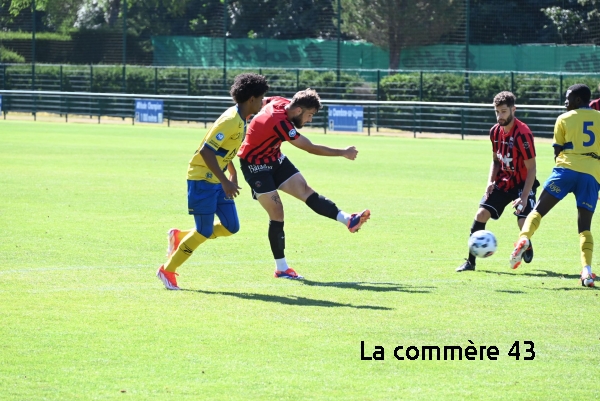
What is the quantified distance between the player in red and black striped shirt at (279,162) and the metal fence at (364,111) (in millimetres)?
22572

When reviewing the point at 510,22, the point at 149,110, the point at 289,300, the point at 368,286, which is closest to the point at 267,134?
the point at 368,286

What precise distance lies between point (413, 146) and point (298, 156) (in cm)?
548

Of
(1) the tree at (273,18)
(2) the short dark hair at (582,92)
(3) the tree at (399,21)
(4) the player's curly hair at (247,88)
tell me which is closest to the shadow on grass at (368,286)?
(4) the player's curly hair at (247,88)

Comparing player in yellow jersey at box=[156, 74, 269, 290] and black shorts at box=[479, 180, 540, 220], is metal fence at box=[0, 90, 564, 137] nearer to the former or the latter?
black shorts at box=[479, 180, 540, 220]

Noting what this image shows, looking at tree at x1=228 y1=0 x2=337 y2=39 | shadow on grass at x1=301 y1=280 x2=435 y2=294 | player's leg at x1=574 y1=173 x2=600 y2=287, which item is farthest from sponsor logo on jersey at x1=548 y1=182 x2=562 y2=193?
tree at x1=228 y1=0 x2=337 y2=39

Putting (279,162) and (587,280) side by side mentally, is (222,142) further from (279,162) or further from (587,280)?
(587,280)

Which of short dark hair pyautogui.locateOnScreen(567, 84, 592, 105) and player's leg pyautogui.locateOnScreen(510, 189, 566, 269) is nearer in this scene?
player's leg pyautogui.locateOnScreen(510, 189, 566, 269)

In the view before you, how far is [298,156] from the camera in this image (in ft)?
90.4

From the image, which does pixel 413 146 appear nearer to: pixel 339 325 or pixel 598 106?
pixel 598 106

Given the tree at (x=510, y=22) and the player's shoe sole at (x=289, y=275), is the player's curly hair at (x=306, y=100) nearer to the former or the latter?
the player's shoe sole at (x=289, y=275)

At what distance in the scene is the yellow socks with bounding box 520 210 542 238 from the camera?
9.45m

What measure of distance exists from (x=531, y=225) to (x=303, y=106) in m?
2.57

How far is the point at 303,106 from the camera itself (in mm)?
9734

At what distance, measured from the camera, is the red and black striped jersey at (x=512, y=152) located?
10367 mm
